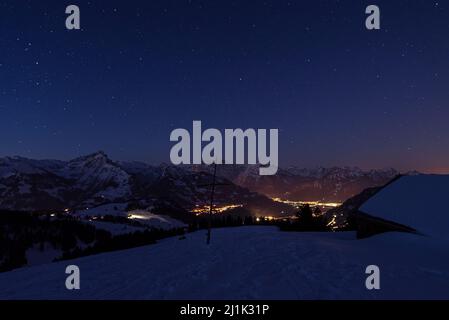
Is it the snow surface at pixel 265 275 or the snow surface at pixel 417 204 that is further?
the snow surface at pixel 417 204

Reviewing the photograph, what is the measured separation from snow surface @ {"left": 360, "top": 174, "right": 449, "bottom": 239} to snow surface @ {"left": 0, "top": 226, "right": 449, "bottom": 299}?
1570 millimetres

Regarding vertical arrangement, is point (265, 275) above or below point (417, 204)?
below

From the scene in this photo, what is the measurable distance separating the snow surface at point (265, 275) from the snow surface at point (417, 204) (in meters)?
1.57

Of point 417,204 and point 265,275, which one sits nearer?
point 265,275

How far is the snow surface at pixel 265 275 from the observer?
10.7m

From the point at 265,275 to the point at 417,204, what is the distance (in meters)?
15.6

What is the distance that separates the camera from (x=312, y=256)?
15742 mm

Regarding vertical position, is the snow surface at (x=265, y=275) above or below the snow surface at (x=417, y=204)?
below

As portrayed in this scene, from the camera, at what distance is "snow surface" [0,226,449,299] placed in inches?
420

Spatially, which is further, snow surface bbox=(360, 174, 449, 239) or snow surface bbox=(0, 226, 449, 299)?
snow surface bbox=(360, 174, 449, 239)

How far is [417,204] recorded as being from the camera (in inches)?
920
